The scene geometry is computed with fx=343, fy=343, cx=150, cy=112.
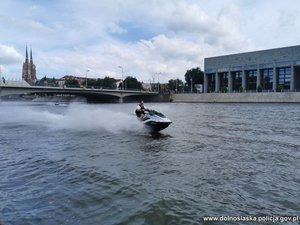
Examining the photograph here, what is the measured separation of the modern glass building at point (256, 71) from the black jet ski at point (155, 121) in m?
99.0

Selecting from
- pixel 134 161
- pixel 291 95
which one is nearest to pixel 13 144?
pixel 134 161

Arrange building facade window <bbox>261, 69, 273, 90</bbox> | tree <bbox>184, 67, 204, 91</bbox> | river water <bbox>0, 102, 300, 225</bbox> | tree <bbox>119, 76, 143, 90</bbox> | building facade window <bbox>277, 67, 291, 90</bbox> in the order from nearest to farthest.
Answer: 1. river water <bbox>0, 102, 300, 225</bbox>
2. building facade window <bbox>277, 67, 291, 90</bbox>
3. building facade window <bbox>261, 69, 273, 90</bbox>
4. tree <bbox>184, 67, 204, 91</bbox>
5. tree <bbox>119, 76, 143, 90</bbox>

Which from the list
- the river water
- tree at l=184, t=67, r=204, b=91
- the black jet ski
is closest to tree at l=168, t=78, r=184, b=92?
tree at l=184, t=67, r=204, b=91

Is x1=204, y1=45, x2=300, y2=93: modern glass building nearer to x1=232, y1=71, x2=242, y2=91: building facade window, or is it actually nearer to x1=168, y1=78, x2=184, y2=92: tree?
x1=232, y1=71, x2=242, y2=91: building facade window

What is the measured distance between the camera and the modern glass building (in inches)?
4870

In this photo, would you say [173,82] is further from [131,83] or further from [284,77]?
[284,77]

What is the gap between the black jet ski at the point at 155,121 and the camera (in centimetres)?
2422

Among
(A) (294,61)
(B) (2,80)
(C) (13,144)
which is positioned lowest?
(C) (13,144)

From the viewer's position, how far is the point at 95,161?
1539 centimetres

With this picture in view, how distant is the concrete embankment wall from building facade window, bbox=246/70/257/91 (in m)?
23.7

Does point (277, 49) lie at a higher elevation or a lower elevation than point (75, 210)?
higher

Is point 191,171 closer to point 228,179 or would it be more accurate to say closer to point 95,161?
point 228,179

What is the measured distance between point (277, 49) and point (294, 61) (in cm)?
894

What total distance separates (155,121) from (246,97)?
96.4 meters
